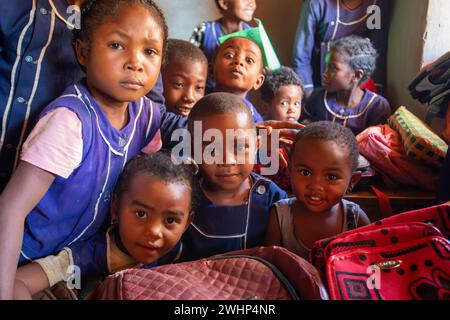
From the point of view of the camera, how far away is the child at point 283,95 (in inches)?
66.9

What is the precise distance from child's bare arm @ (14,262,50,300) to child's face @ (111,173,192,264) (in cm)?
19

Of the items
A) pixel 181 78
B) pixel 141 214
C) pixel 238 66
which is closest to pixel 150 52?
pixel 141 214

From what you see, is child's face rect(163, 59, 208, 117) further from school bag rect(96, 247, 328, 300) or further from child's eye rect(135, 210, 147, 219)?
school bag rect(96, 247, 328, 300)

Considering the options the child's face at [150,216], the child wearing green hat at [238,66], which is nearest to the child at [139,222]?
the child's face at [150,216]

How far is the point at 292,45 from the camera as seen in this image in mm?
2320

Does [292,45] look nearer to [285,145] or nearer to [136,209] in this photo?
[285,145]

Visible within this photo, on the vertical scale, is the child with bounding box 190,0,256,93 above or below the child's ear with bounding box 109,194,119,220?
above

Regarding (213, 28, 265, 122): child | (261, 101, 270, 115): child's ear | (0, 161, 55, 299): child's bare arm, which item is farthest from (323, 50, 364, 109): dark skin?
(0, 161, 55, 299): child's bare arm

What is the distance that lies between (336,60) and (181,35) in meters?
0.86

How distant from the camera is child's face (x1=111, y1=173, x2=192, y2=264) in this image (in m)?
0.95

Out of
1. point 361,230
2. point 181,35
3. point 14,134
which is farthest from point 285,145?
point 181,35

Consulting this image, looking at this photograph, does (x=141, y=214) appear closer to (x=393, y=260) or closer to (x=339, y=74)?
(x=393, y=260)

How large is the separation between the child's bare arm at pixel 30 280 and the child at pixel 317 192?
1.83 feet
